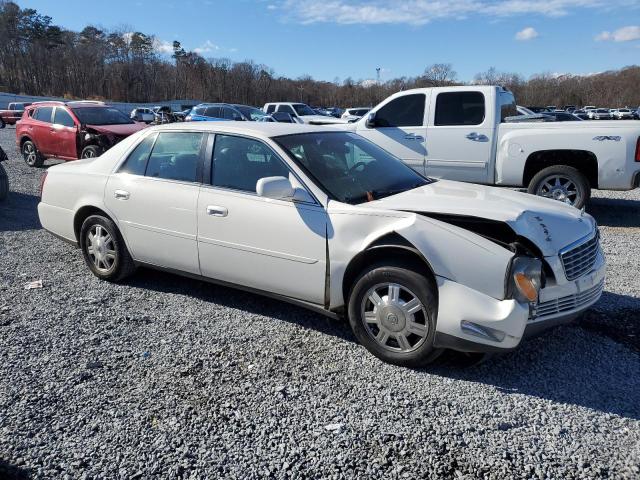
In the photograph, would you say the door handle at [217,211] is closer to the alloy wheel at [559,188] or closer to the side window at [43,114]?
the alloy wheel at [559,188]

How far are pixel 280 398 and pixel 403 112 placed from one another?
6961 mm

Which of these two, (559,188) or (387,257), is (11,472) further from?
(559,188)

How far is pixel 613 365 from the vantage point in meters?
3.43

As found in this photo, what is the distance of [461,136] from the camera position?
8.34 metres

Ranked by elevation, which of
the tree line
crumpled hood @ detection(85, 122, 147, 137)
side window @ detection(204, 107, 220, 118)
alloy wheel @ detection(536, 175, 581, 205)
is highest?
the tree line

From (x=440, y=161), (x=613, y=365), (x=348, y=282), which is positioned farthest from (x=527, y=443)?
(x=440, y=161)

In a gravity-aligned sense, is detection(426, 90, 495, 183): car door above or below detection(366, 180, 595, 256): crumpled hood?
above

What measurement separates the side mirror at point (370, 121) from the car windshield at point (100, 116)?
7.19 m

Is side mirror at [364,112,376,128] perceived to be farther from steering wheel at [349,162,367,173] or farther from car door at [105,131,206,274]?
car door at [105,131,206,274]

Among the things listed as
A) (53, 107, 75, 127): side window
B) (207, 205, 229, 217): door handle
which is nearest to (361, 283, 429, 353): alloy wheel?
(207, 205, 229, 217): door handle

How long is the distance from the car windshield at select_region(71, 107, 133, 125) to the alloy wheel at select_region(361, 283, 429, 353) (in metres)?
11.3

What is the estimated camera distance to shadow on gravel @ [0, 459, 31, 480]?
241cm

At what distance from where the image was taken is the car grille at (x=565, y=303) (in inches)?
121

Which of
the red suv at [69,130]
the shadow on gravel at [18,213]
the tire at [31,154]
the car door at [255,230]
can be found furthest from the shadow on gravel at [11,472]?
the tire at [31,154]
